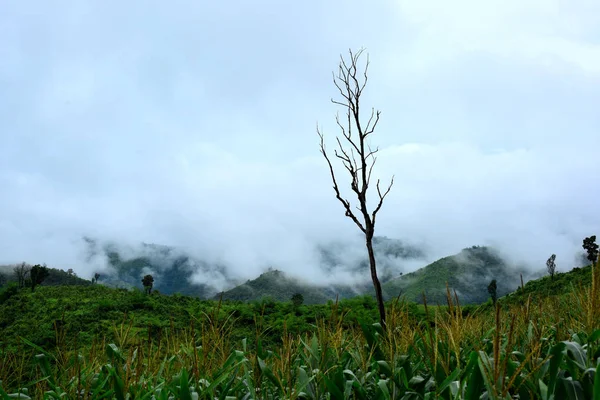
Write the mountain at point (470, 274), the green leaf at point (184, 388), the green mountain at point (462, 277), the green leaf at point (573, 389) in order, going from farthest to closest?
the green mountain at point (462, 277) < the mountain at point (470, 274) < the green leaf at point (184, 388) < the green leaf at point (573, 389)

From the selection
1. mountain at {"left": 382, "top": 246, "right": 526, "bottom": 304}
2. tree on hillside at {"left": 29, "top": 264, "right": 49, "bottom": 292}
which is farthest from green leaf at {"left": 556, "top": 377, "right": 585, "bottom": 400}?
mountain at {"left": 382, "top": 246, "right": 526, "bottom": 304}

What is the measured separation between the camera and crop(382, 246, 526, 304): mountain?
94.1m

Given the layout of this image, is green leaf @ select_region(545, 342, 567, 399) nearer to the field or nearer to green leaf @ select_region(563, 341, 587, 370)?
the field

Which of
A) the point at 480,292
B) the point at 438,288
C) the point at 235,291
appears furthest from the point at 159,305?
the point at 480,292

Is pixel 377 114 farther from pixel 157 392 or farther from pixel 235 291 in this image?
pixel 235 291

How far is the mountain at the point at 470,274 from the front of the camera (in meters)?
94.1

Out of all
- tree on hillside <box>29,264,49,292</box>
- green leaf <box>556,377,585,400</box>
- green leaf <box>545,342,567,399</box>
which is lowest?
green leaf <box>556,377,585,400</box>

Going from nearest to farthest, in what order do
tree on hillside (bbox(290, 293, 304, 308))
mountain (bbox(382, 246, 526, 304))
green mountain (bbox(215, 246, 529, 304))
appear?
tree on hillside (bbox(290, 293, 304, 308)) → mountain (bbox(382, 246, 526, 304)) → green mountain (bbox(215, 246, 529, 304))

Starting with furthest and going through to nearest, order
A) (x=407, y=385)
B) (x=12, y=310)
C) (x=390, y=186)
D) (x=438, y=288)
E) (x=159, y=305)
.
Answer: (x=438, y=288) < (x=12, y=310) < (x=159, y=305) < (x=390, y=186) < (x=407, y=385)

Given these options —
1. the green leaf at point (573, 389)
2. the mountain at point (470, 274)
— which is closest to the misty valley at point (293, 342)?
the green leaf at point (573, 389)

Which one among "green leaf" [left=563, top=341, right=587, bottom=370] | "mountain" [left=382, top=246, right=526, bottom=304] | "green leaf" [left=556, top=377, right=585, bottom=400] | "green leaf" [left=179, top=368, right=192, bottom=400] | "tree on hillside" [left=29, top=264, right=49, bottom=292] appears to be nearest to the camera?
"green leaf" [left=556, top=377, right=585, bottom=400]

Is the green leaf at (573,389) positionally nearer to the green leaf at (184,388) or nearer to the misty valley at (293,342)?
the misty valley at (293,342)

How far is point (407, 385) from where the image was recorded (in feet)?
9.66

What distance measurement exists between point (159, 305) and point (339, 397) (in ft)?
58.9
